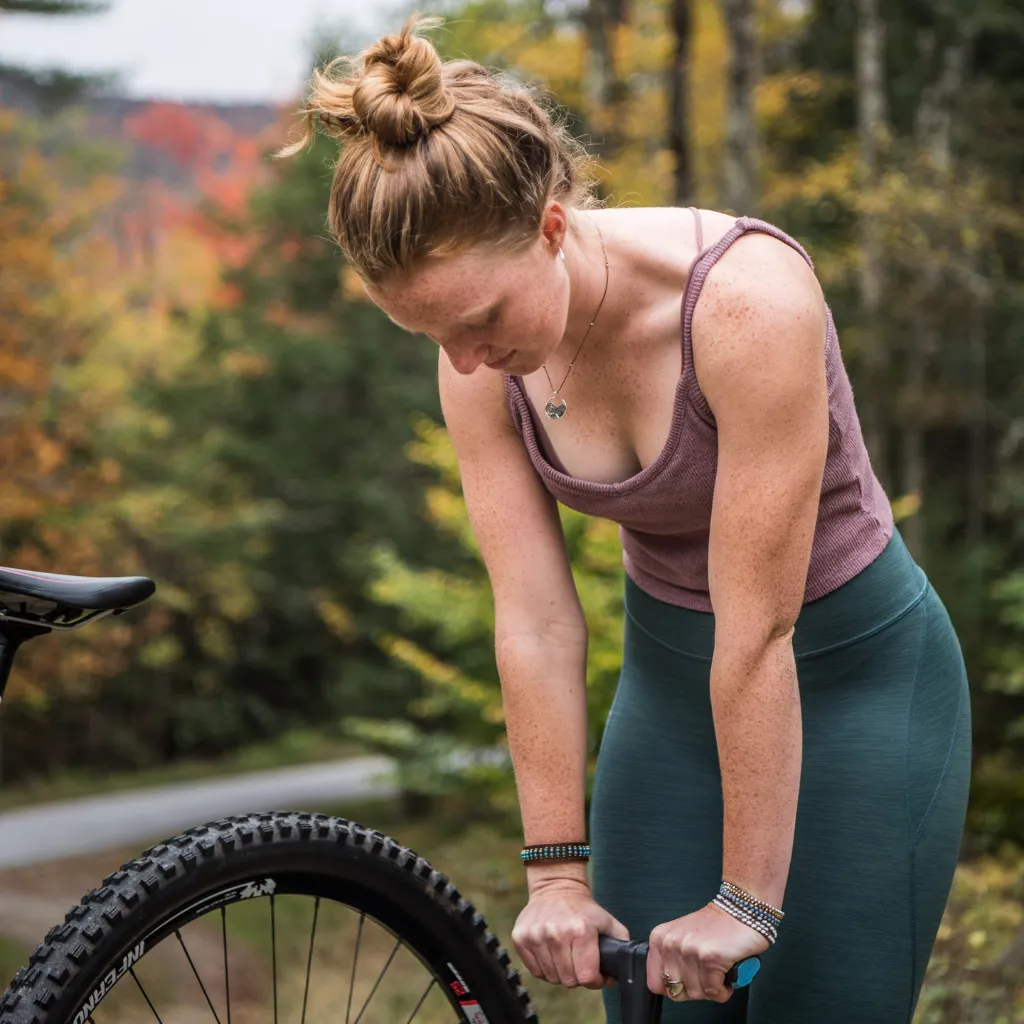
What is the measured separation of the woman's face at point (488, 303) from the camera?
4.58 ft

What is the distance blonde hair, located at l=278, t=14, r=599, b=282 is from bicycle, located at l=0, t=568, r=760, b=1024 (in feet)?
1.51

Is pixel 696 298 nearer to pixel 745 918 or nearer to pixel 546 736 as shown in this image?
pixel 546 736

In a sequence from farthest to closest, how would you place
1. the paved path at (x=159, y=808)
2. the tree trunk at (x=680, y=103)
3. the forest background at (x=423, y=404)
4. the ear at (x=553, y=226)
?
the paved path at (x=159, y=808) < the forest background at (x=423, y=404) < the tree trunk at (x=680, y=103) < the ear at (x=553, y=226)

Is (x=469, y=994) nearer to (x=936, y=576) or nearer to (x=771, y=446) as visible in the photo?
(x=771, y=446)

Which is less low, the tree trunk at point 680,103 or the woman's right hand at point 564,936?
the tree trunk at point 680,103

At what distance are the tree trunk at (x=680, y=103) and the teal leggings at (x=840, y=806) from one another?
29.0 ft

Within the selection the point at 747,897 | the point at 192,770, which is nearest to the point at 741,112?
the point at 747,897

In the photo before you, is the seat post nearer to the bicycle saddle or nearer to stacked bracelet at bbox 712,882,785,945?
the bicycle saddle

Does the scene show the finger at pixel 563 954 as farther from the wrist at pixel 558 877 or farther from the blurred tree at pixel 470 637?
the blurred tree at pixel 470 637

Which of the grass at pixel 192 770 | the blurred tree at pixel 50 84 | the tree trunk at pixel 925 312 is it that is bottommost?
the grass at pixel 192 770

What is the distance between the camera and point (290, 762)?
2361 centimetres

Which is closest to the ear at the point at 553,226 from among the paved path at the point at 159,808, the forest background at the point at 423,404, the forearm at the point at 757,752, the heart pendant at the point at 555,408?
the heart pendant at the point at 555,408

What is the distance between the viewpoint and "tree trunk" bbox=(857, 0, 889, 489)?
15.2 m

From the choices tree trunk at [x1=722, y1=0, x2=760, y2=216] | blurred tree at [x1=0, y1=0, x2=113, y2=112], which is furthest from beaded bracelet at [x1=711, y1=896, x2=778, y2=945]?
blurred tree at [x1=0, y1=0, x2=113, y2=112]
